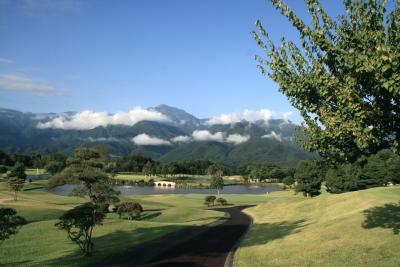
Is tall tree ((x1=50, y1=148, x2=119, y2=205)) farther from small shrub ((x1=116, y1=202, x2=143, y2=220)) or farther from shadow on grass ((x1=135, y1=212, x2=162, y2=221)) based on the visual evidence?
shadow on grass ((x1=135, y1=212, x2=162, y2=221))

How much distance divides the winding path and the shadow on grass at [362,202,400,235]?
1190 cm

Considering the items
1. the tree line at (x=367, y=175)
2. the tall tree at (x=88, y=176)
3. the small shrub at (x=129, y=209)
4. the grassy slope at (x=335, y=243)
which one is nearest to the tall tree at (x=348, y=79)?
the grassy slope at (x=335, y=243)

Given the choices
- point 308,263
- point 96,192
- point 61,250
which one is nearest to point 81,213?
point 61,250

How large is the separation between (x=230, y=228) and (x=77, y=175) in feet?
64.6

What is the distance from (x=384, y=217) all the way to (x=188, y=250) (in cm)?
1742

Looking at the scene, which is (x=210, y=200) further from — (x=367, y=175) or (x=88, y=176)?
(x=88, y=176)

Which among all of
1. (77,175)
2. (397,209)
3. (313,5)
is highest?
(313,5)

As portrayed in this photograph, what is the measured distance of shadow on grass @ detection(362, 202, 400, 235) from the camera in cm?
2838

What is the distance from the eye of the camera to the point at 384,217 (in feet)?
107

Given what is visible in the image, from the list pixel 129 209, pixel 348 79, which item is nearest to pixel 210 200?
pixel 129 209

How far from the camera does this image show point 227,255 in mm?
29656

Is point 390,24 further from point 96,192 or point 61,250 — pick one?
point 96,192

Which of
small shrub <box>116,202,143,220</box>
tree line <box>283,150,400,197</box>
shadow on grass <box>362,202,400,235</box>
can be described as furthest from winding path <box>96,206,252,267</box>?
tree line <box>283,150,400,197</box>

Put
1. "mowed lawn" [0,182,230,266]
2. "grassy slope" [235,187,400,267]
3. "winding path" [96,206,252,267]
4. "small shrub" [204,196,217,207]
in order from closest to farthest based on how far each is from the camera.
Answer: "grassy slope" [235,187,400,267]
"winding path" [96,206,252,267]
"mowed lawn" [0,182,230,266]
"small shrub" [204,196,217,207]
